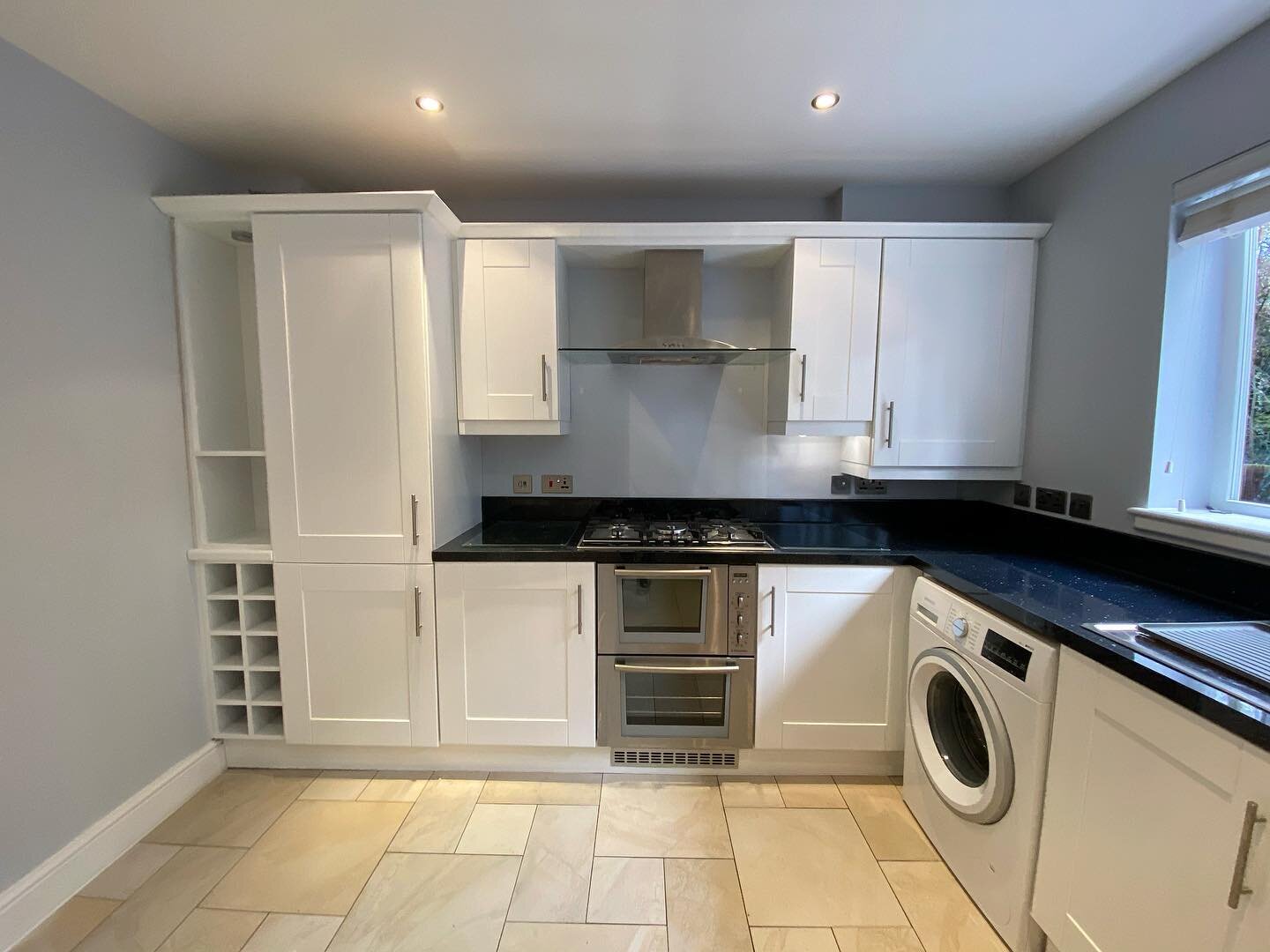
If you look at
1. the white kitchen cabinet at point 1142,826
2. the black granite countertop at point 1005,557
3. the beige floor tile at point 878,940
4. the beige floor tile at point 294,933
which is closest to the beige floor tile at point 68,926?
the beige floor tile at point 294,933

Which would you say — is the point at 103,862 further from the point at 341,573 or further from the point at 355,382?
the point at 355,382

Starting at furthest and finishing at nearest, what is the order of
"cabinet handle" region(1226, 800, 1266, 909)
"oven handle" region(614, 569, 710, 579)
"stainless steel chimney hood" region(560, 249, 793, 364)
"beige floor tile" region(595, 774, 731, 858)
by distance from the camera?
"stainless steel chimney hood" region(560, 249, 793, 364)
"oven handle" region(614, 569, 710, 579)
"beige floor tile" region(595, 774, 731, 858)
"cabinet handle" region(1226, 800, 1266, 909)

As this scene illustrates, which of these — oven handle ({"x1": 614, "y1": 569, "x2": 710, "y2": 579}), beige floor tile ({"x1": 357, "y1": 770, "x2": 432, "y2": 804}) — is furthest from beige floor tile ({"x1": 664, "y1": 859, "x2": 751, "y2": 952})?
beige floor tile ({"x1": 357, "y1": 770, "x2": 432, "y2": 804})

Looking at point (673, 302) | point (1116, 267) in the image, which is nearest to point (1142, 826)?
point (1116, 267)

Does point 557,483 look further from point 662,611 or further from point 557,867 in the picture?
point 557,867

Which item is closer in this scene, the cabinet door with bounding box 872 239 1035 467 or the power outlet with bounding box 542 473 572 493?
the cabinet door with bounding box 872 239 1035 467

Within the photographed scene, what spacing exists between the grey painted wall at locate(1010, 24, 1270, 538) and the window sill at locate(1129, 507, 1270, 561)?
0.28 feet

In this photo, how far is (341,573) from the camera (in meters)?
1.80

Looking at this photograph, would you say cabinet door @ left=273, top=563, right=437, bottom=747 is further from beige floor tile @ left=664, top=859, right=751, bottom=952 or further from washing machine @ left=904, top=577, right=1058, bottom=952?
washing machine @ left=904, top=577, right=1058, bottom=952

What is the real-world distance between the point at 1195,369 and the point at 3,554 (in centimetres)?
353

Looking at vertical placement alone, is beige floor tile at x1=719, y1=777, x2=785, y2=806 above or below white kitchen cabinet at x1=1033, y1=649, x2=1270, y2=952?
below

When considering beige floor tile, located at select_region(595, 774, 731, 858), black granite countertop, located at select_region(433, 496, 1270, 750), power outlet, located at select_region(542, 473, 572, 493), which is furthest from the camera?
power outlet, located at select_region(542, 473, 572, 493)

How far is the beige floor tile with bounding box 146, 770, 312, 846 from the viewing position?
1.62 m

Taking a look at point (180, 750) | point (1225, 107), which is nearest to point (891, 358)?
point (1225, 107)
